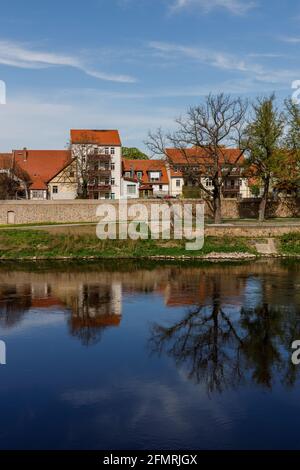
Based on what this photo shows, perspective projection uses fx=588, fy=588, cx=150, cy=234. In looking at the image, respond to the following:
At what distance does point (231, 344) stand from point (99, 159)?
58.8 meters

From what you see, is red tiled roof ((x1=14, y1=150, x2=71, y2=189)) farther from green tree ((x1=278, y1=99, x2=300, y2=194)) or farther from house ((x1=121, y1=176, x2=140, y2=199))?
green tree ((x1=278, y1=99, x2=300, y2=194))

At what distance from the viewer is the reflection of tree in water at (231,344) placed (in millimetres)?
20016

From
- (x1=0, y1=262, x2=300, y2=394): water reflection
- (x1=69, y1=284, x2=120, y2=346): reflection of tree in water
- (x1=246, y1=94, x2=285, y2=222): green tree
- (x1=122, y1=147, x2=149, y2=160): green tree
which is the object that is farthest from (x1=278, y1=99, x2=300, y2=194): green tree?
(x1=122, y1=147, x2=149, y2=160): green tree

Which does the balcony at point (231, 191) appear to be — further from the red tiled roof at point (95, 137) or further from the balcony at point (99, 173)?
the balcony at point (99, 173)

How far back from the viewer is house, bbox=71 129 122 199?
77750 mm

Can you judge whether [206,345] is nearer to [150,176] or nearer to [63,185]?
[63,185]

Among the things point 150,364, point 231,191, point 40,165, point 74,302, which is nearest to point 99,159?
point 40,165

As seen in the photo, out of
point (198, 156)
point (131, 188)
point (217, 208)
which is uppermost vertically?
point (198, 156)

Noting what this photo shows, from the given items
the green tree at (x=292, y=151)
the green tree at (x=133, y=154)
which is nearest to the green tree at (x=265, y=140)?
the green tree at (x=292, y=151)

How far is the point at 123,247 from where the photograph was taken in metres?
49.5

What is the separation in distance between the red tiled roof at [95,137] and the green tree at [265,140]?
27382 millimetres

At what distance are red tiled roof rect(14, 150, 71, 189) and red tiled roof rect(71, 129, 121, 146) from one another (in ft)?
8.37
